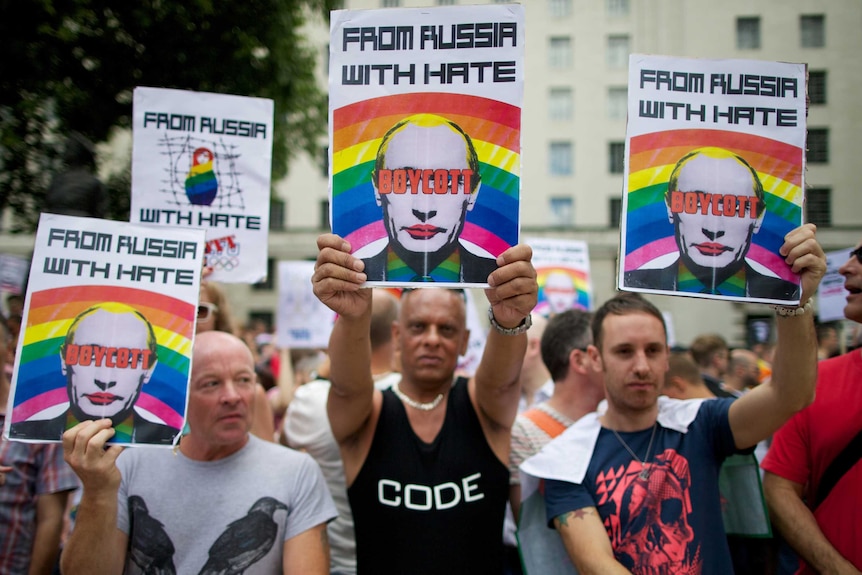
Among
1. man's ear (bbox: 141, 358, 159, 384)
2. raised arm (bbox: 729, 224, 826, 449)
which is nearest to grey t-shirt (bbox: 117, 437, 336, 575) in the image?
man's ear (bbox: 141, 358, 159, 384)

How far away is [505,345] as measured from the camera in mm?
2533

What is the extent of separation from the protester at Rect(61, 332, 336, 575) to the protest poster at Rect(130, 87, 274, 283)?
2.65 ft

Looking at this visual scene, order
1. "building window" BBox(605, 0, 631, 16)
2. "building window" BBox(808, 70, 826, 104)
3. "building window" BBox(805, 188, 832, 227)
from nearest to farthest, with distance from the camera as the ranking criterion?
"building window" BBox(808, 70, 826, 104) < "building window" BBox(805, 188, 832, 227) < "building window" BBox(605, 0, 631, 16)

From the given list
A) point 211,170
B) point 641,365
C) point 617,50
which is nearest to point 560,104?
point 617,50

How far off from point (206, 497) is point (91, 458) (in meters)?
0.43

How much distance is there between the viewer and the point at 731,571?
7.70ft

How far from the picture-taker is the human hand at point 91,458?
2189 millimetres

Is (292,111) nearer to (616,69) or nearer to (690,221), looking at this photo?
(690,221)

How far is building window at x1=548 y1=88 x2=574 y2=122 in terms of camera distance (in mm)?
32562

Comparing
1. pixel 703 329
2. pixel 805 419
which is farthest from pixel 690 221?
pixel 703 329

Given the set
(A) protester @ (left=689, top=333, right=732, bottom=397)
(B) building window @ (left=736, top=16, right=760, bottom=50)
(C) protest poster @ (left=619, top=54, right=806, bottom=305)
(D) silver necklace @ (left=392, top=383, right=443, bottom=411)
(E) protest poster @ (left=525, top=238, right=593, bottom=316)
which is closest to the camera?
(C) protest poster @ (left=619, top=54, right=806, bottom=305)

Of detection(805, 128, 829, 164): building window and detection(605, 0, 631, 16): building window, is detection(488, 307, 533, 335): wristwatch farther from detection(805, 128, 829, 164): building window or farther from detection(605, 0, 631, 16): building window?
detection(605, 0, 631, 16): building window

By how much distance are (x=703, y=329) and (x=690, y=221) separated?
Answer: 27920mm

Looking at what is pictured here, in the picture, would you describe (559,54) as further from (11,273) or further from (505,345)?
(505,345)
